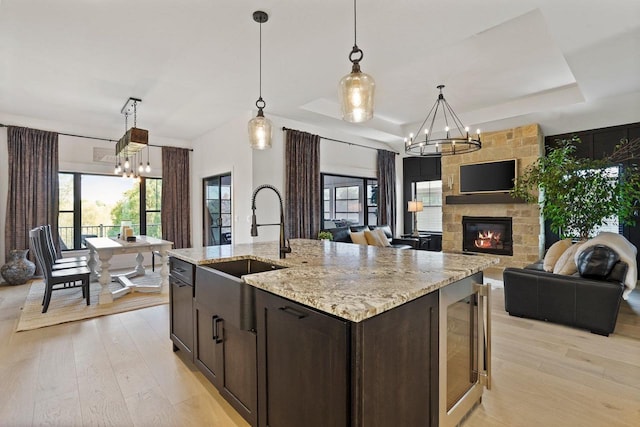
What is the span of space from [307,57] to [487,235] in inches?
206

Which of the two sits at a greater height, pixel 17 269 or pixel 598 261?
pixel 598 261

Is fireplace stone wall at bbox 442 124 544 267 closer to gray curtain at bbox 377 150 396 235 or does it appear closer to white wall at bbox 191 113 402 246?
gray curtain at bbox 377 150 396 235

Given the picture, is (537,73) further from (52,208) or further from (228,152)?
(52,208)

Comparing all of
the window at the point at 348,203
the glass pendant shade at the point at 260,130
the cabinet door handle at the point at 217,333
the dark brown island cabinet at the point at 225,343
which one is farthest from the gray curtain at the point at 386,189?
the cabinet door handle at the point at 217,333

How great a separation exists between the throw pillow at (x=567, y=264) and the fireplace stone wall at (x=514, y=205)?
252 centimetres

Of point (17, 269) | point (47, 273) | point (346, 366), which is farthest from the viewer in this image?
point (17, 269)

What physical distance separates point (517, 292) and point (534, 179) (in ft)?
6.83

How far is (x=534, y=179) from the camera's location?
4.70 meters

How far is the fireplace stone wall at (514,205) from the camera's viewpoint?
5.81 m

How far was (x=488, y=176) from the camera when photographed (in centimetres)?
632

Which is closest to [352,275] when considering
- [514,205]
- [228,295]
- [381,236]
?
[228,295]

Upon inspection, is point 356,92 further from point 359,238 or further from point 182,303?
point 359,238

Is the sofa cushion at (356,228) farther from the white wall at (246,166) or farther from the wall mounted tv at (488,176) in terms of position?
the wall mounted tv at (488,176)

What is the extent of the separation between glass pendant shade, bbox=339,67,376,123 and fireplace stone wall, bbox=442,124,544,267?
17.0 ft
